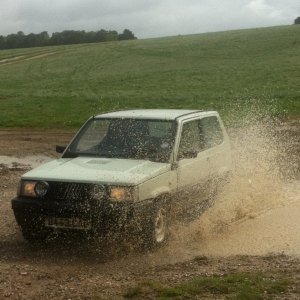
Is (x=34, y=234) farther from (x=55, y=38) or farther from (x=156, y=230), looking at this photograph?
(x=55, y=38)

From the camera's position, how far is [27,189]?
7.04 m

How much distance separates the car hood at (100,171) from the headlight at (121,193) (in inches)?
2.5

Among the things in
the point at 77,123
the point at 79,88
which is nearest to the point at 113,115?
the point at 77,123

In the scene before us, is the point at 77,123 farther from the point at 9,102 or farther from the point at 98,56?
the point at 98,56

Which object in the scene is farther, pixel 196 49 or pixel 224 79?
pixel 196 49

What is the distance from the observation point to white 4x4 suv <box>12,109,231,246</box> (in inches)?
264

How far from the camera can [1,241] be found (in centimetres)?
770

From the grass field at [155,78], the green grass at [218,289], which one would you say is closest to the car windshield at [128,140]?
the green grass at [218,289]

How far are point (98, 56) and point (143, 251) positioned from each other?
180ft

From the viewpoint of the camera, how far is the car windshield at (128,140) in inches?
305

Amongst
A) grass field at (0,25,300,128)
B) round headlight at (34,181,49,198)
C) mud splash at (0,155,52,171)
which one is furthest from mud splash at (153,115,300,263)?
grass field at (0,25,300,128)

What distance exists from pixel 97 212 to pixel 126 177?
1.63 ft

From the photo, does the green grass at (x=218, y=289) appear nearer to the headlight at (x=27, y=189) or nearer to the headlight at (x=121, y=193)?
the headlight at (x=121, y=193)

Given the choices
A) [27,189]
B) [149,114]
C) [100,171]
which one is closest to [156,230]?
[100,171]
